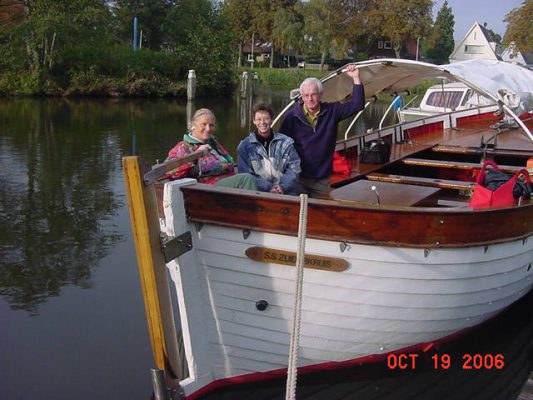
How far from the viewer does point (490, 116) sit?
40.1 feet

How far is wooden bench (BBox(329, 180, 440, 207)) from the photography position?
5.29 meters

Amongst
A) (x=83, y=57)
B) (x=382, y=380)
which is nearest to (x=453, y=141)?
(x=382, y=380)

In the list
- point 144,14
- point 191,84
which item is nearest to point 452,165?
point 191,84

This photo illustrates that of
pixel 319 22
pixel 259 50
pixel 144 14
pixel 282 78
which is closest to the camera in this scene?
pixel 144 14

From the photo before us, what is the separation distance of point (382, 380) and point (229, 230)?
2.18 m

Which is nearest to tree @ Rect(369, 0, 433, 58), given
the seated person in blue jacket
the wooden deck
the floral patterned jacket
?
the wooden deck

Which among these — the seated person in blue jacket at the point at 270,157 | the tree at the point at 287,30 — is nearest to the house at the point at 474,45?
the tree at the point at 287,30

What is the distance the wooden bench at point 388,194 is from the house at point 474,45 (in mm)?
73611

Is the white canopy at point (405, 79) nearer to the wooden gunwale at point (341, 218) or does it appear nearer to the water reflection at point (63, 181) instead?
the wooden gunwale at point (341, 218)

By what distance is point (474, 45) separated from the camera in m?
77.3

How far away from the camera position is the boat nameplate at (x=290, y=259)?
4.44m

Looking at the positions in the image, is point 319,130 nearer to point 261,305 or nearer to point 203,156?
point 203,156
